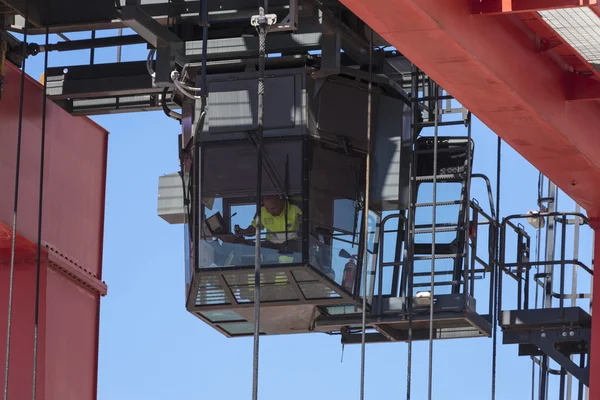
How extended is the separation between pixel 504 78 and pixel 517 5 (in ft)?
3.27

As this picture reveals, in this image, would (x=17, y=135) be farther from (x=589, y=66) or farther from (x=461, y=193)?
(x=589, y=66)

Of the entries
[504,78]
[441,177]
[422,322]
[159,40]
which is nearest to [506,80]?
[504,78]

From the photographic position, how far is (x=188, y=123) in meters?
20.4

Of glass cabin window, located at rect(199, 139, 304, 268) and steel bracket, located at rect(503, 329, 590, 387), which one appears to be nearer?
steel bracket, located at rect(503, 329, 590, 387)

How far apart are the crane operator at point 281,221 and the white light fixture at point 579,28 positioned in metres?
5.46

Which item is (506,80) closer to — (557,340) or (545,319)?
(545,319)

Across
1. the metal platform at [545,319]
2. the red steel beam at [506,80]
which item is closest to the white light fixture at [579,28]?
the red steel beam at [506,80]

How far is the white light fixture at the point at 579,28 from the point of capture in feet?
43.8

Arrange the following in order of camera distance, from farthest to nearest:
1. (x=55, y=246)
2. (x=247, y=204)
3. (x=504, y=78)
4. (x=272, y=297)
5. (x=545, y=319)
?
(x=55, y=246) < (x=272, y=297) < (x=247, y=204) < (x=545, y=319) < (x=504, y=78)

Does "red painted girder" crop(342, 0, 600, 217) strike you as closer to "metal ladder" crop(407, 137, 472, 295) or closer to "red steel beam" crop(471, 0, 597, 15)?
"red steel beam" crop(471, 0, 597, 15)

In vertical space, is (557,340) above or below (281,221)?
below

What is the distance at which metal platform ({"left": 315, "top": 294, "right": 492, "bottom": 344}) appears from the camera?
64.4 feet

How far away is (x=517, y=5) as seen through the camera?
1312 cm

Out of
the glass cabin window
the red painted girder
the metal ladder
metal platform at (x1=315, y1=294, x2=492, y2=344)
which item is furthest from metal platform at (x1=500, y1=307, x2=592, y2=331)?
the glass cabin window
